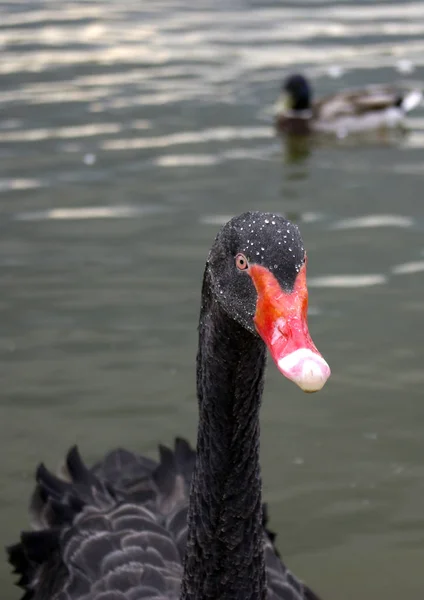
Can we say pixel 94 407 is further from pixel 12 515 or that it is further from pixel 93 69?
pixel 93 69

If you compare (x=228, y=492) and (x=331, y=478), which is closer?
(x=228, y=492)

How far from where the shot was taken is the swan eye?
256 centimetres

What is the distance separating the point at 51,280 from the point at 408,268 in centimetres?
201

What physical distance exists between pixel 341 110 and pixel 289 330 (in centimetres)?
809

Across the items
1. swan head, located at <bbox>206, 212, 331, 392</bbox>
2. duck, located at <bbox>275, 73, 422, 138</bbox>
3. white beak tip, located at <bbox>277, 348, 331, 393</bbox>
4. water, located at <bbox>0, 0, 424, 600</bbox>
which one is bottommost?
white beak tip, located at <bbox>277, 348, 331, 393</bbox>

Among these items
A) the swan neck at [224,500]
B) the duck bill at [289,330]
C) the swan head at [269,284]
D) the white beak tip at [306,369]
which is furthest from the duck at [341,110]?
the white beak tip at [306,369]

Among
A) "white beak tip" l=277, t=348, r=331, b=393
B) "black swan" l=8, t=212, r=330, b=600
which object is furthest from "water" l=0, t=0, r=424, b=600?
"white beak tip" l=277, t=348, r=331, b=393

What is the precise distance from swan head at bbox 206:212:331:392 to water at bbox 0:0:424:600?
1.82 m

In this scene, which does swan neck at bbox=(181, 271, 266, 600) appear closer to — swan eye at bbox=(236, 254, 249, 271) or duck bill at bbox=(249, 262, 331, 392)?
swan eye at bbox=(236, 254, 249, 271)

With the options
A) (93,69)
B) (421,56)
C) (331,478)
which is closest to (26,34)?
(93,69)

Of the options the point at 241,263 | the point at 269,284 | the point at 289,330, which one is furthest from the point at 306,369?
the point at 241,263

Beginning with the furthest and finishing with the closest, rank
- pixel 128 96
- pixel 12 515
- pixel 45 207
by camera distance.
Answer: pixel 128 96 → pixel 45 207 → pixel 12 515

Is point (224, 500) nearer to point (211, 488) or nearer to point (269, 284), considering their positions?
point (211, 488)

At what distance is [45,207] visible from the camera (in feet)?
25.3
